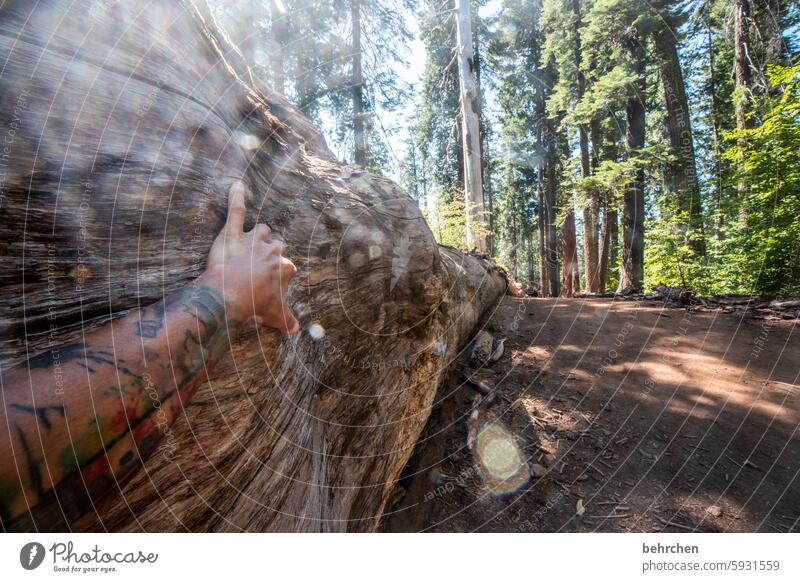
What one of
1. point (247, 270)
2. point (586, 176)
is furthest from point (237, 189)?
point (586, 176)

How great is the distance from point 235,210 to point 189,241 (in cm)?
25

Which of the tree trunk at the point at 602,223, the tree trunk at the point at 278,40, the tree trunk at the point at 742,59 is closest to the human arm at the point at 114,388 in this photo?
the tree trunk at the point at 278,40

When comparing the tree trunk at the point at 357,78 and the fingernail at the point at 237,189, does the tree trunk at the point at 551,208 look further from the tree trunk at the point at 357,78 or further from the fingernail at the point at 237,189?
→ the fingernail at the point at 237,189

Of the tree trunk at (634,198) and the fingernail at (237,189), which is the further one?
the tree trunk at (634,198)

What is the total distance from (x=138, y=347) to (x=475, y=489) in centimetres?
325

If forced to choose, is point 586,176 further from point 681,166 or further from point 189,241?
point 189,241

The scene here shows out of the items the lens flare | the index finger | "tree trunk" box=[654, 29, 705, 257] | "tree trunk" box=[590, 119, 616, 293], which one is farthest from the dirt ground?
"tree trunk" box=[590, 119, 616, 293]

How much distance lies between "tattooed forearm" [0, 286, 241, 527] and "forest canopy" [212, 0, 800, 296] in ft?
7.66


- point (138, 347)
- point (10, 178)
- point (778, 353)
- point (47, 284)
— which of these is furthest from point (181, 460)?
point (778, 353)

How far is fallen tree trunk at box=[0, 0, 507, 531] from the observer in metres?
1.07

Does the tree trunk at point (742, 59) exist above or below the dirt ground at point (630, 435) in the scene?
above
